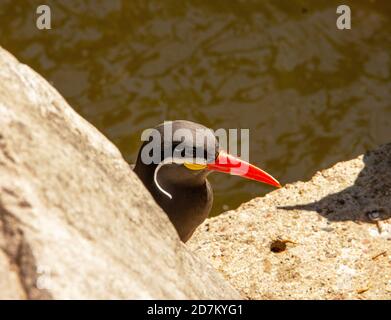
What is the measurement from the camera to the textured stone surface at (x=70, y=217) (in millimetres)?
1671

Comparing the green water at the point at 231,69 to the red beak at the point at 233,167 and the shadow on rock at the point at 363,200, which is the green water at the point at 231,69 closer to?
the shadow on rock at the point at 363,200

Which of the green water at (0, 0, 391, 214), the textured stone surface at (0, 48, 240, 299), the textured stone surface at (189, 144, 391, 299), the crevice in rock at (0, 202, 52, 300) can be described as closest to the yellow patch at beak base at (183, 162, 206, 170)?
the textured stone surface at (189, 144, 391, 299)

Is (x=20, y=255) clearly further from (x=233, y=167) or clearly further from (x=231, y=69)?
(x=231, y=69)

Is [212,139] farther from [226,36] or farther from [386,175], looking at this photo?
[226,36]

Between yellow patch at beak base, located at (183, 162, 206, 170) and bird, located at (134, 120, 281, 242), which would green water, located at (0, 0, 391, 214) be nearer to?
bird, located at (134, 120, 281, 242)

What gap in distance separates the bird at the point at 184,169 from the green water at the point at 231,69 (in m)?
1.23

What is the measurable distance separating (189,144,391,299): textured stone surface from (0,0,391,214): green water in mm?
505

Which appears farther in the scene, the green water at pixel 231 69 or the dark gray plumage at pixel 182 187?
the green water at pixel 231 69

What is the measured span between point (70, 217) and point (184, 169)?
1.51 m

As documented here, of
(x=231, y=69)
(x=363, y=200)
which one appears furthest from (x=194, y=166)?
(x=231, y=69)

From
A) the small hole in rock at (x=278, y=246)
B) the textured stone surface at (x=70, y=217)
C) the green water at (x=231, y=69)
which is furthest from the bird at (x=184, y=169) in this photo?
the green water at (x=231, y=69)

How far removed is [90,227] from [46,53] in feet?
12.3

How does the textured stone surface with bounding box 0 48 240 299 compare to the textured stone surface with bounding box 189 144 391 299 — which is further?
the textured stone surface with bounding box 189 144 391 299

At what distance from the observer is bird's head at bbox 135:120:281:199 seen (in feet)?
10.4
